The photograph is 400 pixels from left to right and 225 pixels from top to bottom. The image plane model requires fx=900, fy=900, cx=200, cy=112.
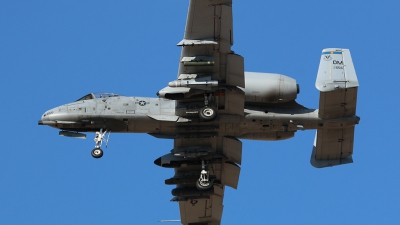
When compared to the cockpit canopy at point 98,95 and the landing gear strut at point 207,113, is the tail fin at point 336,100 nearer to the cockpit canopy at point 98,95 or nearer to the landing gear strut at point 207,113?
the landing gear strut at point 207,113

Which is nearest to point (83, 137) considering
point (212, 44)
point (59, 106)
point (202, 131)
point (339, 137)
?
point (59, 106)

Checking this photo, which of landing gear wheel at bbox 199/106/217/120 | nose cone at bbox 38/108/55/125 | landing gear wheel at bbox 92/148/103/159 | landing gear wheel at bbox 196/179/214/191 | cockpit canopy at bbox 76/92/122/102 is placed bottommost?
landing gear wheel at bbox 196/179/214/191

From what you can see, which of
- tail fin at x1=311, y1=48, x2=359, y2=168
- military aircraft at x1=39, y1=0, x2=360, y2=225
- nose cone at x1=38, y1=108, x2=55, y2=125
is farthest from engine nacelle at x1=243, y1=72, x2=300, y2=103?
Answer: nose cone at x1=38, y1=108, x2=55, y2=125

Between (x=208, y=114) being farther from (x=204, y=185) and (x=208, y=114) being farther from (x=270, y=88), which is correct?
(x=204, y=185)

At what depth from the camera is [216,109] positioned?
142 ft

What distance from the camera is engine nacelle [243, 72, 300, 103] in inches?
1677

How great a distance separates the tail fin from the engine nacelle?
1.27 m

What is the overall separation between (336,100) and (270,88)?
3220mm

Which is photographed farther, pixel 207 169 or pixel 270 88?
pixel 207 169

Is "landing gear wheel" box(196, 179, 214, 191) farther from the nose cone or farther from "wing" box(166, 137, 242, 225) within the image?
the nose cone

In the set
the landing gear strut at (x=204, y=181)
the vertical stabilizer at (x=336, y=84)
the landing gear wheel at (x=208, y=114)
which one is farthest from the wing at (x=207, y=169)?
the vertical stabilizer at (x=336, y=84)

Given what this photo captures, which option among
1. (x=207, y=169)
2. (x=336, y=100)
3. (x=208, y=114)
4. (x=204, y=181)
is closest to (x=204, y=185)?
(x=204, y=181)

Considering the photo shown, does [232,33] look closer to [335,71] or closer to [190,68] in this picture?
[190,68]

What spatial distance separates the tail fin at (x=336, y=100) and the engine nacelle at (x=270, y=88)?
127cm
